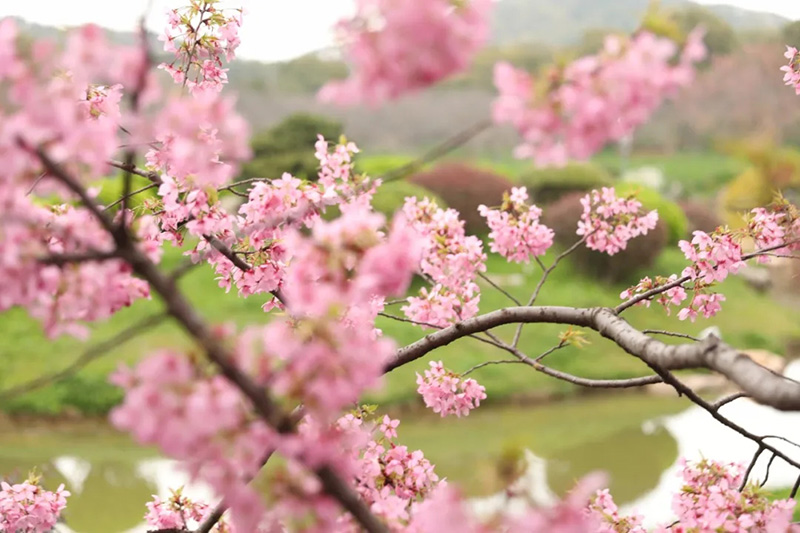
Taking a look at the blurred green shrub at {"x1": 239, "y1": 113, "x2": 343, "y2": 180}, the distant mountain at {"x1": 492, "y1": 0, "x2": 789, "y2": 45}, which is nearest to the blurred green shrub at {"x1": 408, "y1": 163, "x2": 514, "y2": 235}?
the blurred green shrub at {"x1": 239, "y1": 113, "x2": 343, "y2": 180}

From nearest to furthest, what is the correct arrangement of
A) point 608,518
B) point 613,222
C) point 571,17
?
point 608,518, point 613,222, point 571,17

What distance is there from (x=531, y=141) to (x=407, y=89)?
19 centimetres

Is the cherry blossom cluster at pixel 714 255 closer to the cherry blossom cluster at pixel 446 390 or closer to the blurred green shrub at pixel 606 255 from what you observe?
the cherry blossom cluster at pixel 446 390

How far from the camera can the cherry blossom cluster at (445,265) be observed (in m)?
2.30

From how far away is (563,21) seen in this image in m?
29.3

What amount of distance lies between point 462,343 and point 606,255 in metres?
2.79

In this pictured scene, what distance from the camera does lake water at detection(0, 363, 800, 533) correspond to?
4.76 metres

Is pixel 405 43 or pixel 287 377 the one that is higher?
pixel 405 43

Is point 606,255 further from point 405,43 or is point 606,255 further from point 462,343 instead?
point 405,43

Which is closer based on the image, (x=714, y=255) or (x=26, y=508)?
(x=714, y=255)

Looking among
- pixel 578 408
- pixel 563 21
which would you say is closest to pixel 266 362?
pixel 578 408

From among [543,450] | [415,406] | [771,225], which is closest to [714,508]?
[771,225]

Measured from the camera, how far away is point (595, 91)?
93 centimetres

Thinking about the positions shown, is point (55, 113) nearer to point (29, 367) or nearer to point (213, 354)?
point (213, 354)
